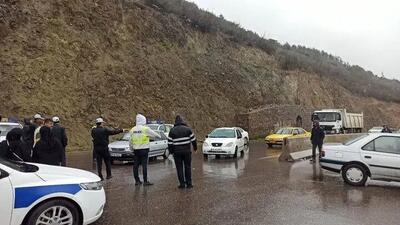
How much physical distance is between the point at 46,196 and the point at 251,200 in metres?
4.70

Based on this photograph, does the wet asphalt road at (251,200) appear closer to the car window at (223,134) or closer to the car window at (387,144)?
the car window at (387,144)

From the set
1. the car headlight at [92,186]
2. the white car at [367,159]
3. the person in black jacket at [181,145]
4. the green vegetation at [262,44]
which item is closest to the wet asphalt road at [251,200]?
the white car at [367,159]

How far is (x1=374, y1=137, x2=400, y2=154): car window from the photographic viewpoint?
38.3 ft

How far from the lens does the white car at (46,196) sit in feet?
19.6

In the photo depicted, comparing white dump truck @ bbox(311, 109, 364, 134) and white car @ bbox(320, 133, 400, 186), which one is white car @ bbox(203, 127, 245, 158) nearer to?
white car @ bbox(320, 133, 400, 186)

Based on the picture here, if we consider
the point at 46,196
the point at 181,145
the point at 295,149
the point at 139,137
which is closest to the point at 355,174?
the point at 181,145

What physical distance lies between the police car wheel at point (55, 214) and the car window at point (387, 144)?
27.0 feet

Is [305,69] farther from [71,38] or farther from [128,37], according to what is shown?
[71,38]

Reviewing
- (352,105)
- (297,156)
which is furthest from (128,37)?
A: (352,105)

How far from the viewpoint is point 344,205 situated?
9.29 meters

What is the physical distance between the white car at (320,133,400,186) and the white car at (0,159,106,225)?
292 inches

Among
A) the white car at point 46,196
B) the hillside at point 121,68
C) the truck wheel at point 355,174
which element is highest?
the hillside at point 121,68

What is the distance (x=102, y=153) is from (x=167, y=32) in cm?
3095

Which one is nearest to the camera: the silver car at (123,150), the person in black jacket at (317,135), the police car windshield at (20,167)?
the police car windshield at (20,167)
